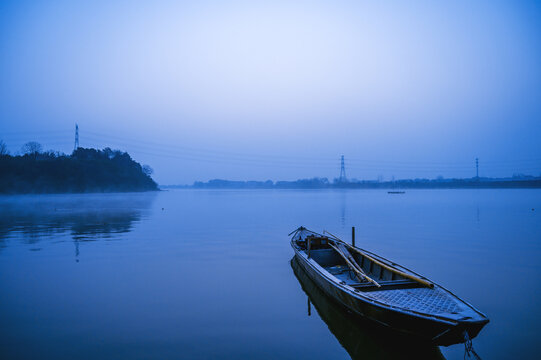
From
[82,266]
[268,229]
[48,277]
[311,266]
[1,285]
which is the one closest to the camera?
[311,266]

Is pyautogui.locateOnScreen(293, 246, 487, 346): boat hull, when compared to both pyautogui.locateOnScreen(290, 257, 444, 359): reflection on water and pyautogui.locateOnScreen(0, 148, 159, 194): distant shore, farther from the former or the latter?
pyautogui.locateOnScreen(0, 148, 159, 194): distant shore

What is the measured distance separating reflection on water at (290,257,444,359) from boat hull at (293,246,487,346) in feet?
1.32

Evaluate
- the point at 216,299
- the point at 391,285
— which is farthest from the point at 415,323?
the point at 216,299

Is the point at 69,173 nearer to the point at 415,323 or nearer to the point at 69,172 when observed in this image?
the point at 69,172

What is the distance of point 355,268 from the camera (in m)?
10.8

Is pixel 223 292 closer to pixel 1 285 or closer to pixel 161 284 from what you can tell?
pixel 161 284

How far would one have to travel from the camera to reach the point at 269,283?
13.0m

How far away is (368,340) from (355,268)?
9.74 feet

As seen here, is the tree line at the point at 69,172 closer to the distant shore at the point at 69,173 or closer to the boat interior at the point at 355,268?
the distant shore at the point at 69,173

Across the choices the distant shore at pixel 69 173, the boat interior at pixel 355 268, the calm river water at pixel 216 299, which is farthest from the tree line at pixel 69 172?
the boat interior at pixel 355 268

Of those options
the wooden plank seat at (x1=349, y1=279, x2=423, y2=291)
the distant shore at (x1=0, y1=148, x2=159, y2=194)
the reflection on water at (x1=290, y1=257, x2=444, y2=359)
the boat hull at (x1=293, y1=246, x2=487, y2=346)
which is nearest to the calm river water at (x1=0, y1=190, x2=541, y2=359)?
the reflection on water at (x1=290, y1=257, x2=444, y2=359)

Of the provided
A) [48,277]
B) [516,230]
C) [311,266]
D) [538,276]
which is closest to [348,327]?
[311,266]

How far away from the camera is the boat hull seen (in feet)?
21.0

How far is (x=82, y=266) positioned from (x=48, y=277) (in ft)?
6.15
